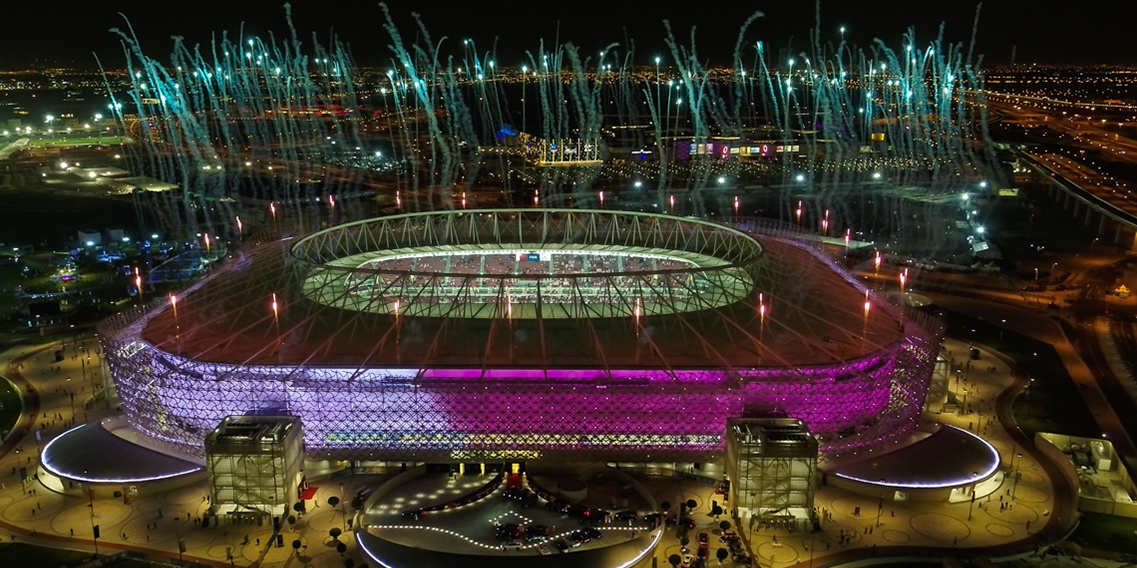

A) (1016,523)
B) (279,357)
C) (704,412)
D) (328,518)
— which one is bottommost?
(1016,523)

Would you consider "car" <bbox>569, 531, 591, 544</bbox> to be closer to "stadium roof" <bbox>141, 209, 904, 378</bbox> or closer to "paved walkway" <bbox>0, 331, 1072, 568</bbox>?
"paved walkway" <bbox>0, 331, 1072, 568</bbox>

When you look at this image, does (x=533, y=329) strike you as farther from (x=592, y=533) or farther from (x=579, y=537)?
(x=579, y=537)

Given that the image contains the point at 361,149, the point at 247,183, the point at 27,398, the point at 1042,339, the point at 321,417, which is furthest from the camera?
the point at 361,149

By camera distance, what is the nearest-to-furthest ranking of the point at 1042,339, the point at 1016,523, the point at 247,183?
1. the point at 1016,523
2. the point at 1042,339
3. the point at 247,183

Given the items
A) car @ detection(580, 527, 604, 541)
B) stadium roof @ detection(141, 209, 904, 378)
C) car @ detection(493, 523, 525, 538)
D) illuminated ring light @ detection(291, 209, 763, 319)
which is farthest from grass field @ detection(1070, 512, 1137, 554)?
car @ detection(493, 523, 525, 538)

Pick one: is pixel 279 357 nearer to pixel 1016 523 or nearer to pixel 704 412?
pixel 704 412

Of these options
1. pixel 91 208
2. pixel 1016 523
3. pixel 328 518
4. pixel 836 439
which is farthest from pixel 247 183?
pixel 1016 523

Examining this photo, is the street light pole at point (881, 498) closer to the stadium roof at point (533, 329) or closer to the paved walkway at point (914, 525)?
the paved walkway at point (914, 525)
